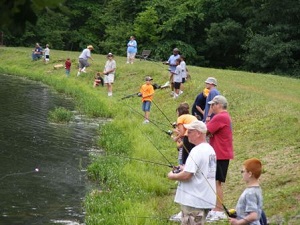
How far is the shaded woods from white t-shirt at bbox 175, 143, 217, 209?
105 feet

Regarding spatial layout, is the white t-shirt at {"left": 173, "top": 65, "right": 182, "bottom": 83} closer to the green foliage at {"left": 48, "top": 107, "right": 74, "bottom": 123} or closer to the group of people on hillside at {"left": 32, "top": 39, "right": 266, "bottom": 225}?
the green foliage at {"left": 48, "top": 107, "right": 74, "bottom": 123}

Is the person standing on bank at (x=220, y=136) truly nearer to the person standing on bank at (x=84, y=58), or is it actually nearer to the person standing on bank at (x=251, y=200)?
the person standing on bank at (x=251, y=200)

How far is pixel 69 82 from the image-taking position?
95.9ft

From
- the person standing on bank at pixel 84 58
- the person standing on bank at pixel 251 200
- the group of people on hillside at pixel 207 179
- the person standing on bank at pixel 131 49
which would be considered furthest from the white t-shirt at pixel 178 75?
the person standing on bank at pixel 251 200

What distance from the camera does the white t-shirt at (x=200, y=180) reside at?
6.21 meters

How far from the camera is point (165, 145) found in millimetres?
14711

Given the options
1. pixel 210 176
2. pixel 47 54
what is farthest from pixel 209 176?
pixel 47 54

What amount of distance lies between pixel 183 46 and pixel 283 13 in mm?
8588

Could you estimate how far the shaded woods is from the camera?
38750 mm

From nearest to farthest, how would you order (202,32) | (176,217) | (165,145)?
(176,217) < (165,145) < (202,32)

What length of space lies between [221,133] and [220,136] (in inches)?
1.8

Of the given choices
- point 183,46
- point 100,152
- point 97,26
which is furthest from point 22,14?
point 97,26

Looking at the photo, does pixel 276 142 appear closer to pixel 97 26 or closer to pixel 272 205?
pixel 272 205

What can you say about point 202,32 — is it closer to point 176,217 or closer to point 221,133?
point 176,217
